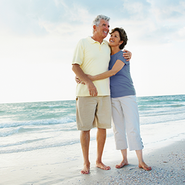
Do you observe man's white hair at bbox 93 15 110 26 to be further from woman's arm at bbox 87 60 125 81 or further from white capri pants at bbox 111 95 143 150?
white capri pants at bbox 111 95 143 150

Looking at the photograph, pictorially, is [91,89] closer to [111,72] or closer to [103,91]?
[103,91]

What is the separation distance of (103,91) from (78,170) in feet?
3.95

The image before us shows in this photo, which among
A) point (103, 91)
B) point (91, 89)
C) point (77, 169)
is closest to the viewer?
point (91, 89)

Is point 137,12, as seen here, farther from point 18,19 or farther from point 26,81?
point 26,81

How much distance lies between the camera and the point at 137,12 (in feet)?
26.6

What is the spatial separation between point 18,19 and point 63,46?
2.64m

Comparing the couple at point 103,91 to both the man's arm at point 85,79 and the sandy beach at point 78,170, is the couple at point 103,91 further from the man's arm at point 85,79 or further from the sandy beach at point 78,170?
the sandy beach at point 78,170

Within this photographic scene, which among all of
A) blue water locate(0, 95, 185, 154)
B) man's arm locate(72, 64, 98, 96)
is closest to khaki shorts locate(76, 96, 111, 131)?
man's arm locate(72, 64, 98, 96)

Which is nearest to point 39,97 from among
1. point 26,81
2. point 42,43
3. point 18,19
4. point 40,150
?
point 26,81

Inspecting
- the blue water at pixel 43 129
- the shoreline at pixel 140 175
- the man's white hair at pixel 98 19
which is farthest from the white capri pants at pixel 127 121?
the blue water at pixel 43 129

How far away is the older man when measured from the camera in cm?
274

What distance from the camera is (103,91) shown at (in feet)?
9.09

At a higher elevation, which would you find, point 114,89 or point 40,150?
point 114,89

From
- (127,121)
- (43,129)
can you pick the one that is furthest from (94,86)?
(43,129)
